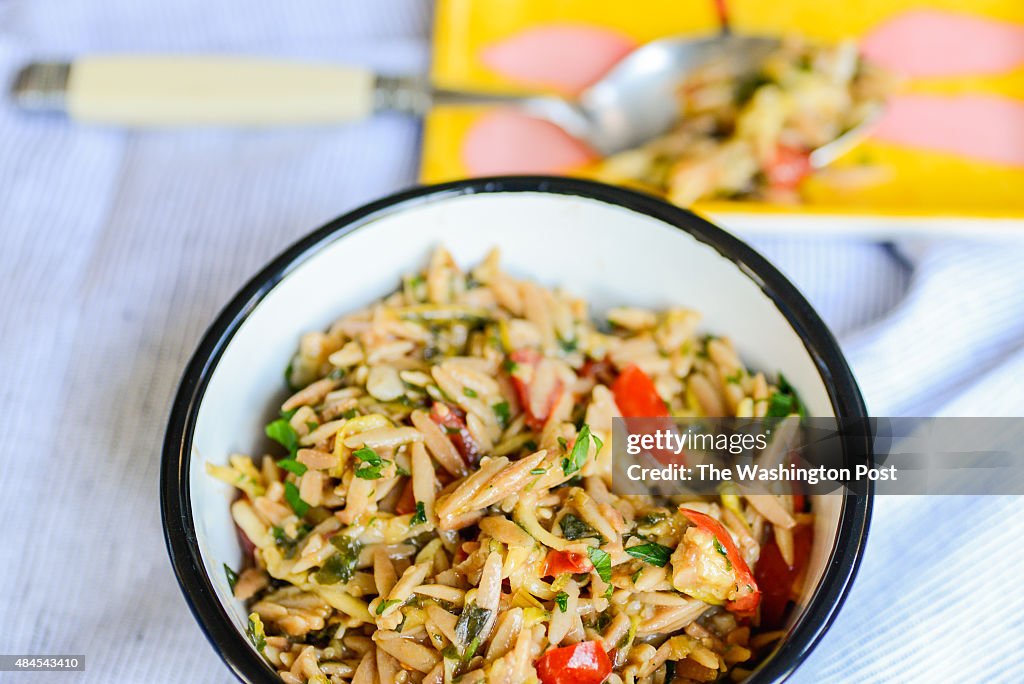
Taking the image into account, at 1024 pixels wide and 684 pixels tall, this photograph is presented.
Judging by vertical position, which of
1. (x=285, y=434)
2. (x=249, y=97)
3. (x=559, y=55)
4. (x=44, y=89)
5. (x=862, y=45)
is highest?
(x=862, y=45)

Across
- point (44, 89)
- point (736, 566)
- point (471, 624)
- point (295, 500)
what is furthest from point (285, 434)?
point (44, 89)

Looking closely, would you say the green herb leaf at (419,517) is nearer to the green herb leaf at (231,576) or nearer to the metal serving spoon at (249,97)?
the green herb leaf at (231,576)

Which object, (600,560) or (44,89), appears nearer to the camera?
(600,560)

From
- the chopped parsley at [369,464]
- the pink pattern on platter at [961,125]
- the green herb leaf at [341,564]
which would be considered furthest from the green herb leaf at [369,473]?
the pink pattern on platter at [961,125]

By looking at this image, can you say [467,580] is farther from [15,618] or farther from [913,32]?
[913,32]

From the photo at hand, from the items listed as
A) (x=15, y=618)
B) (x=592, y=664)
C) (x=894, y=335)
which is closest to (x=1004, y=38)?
(x=894, y=335)

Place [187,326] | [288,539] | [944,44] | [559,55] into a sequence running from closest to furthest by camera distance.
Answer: [288,539], [187,326], [944,44], [559,55]

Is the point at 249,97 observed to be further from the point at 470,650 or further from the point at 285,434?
the point at 470,650
